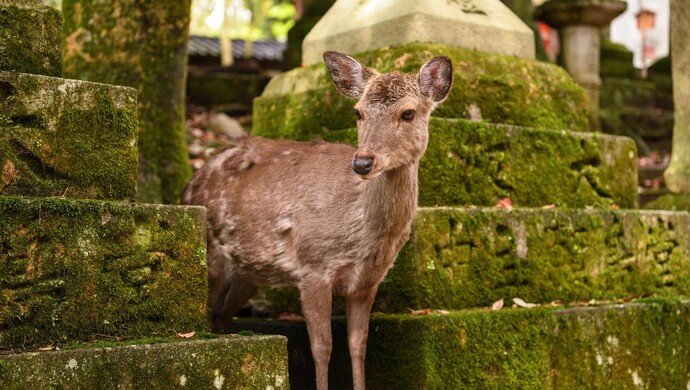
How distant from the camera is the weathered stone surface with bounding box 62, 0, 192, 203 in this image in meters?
7.66

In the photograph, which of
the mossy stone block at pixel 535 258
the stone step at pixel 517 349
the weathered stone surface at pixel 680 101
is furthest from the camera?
the weathered stone surface at pixel 680 101

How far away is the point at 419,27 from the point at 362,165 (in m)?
2.47

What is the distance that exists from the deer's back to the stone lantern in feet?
38.0

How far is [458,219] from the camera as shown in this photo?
6.09 m

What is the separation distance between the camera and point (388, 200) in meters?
5.10

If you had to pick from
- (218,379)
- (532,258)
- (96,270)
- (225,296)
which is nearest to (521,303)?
(532,258)

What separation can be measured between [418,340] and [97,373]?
2196 mm

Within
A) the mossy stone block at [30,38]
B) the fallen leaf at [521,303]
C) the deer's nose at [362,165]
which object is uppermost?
the mossy stone block at [30,38]

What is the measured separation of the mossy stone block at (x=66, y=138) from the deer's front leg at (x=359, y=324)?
1452mm

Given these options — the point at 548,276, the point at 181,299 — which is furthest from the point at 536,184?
the point at 181,299

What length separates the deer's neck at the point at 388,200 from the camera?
16.8 ft

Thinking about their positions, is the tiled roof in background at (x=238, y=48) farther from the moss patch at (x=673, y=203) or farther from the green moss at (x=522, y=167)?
the green moss at (x=522, y=167)

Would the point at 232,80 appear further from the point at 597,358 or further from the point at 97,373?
the point at 97,373

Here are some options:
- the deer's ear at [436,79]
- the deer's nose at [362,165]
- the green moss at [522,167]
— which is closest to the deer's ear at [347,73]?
the deer's ear at [436,79]
